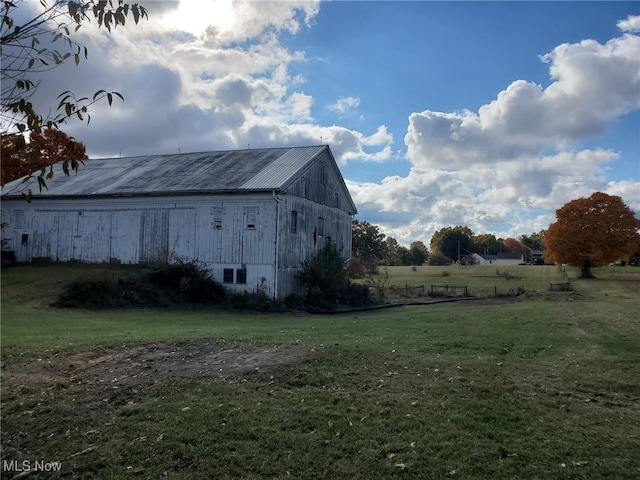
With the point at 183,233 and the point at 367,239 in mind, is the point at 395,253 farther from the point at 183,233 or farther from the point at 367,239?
the point at 183,233

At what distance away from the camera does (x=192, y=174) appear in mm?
30297

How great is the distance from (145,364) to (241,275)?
1775 centimetres

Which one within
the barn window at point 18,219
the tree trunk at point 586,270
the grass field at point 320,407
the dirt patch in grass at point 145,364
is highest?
the barn window at point 18,219

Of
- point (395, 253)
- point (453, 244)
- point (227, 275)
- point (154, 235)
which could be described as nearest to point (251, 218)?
point (227, 275)

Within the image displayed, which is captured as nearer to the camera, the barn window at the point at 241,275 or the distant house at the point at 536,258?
the barn window at the point at 241,275

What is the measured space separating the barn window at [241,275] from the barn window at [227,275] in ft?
1.23

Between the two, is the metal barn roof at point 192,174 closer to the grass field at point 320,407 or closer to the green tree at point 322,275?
the green tree at point 322,275

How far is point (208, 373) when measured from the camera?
8328 millimetres

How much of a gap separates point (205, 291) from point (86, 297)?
18.5 ft

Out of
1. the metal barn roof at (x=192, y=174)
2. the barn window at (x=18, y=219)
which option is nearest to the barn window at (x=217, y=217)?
the metal barn roof at (x=192, y=174)

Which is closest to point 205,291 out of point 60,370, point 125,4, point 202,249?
point 202,249

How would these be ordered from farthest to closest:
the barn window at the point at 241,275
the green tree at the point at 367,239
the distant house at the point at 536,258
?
the distant house at the point at 536,258 < the green tree at the point at 367,239 < the barn window at the point at 241,275

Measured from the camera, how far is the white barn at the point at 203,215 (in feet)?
87.1

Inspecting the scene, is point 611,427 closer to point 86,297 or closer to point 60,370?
point 60,370
